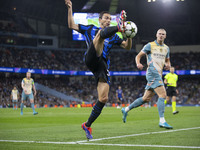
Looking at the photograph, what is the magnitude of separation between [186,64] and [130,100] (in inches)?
426

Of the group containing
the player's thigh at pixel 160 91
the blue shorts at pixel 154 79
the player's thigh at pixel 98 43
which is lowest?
the player's thigh at pixel 160 91

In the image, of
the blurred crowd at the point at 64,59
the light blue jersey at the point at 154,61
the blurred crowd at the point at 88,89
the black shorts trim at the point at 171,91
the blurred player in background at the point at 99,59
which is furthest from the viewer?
the blurred crowd at the point at 64,59

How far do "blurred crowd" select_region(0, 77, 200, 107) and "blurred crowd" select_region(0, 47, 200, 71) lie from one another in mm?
2676

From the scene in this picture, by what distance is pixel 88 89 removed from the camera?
5253 centimetres

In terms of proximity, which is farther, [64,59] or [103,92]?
[64,59]

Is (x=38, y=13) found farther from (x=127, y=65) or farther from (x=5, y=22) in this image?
(x=127, y=65)

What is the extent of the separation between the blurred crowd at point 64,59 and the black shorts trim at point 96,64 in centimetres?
4078

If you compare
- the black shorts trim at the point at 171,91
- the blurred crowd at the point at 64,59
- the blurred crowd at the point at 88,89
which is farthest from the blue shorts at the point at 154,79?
the blurred crowd at the point at 64,59

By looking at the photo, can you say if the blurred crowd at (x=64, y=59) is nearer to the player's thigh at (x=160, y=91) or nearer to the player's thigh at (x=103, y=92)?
the player's thigh at (x=160, y=91)

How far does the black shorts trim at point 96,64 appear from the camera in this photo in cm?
598

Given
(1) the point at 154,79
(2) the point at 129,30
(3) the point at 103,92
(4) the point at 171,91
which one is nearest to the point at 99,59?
(3) the point at 103,92

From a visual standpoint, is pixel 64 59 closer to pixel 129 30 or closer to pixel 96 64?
pixel 96 64

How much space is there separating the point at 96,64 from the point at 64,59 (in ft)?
161

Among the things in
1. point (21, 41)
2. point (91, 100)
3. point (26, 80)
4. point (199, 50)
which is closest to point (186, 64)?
point (199, 50)
